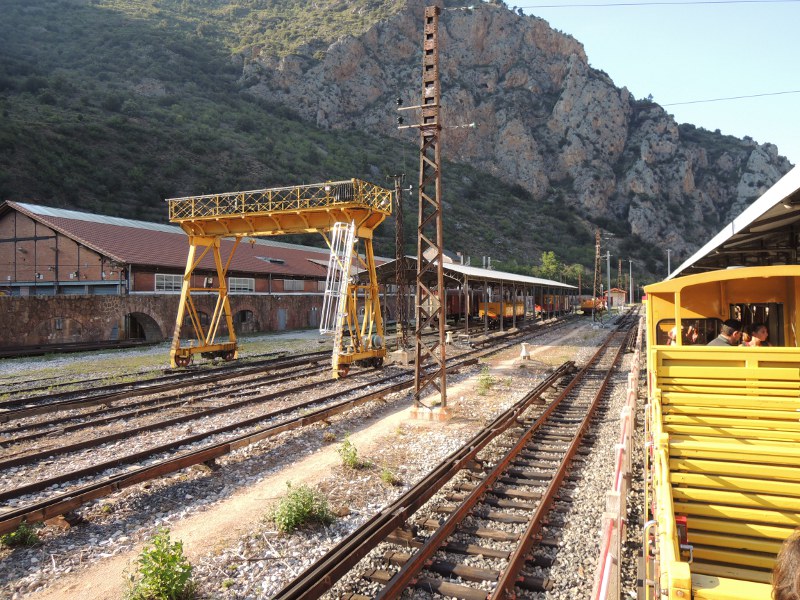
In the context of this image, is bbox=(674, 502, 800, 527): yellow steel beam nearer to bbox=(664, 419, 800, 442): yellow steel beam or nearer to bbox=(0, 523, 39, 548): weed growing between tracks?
bbox=(664, 419, 800, 442): yellow steel beam

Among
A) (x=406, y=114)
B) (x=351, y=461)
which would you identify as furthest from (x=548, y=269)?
(x=351, y=461)

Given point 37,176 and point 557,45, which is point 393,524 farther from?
point 557,45

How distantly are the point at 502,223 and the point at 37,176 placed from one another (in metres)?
80.5

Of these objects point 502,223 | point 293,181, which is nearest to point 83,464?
point 293,181

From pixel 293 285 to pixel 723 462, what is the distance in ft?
122

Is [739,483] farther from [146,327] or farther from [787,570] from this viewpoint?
[146,327]

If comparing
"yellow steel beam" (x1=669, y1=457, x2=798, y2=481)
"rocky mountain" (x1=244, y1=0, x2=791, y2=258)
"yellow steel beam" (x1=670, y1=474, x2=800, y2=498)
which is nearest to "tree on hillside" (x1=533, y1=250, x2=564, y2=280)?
"rocky mountain" (x1=244, y1=0, x2=791, y2=258)

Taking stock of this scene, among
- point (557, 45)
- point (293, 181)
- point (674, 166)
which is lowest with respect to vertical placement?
point (293, 181)

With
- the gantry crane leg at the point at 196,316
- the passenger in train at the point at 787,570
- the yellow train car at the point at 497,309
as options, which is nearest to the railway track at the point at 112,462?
the gantry crane leg at the point at 196,316

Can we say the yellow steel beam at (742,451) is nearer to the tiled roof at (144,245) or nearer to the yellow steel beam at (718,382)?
the yellow steel beam at (718,382)

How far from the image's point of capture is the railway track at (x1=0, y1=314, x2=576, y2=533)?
6.58m

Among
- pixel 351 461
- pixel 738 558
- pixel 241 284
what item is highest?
pixel 241 284

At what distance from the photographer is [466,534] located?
5.93 metres

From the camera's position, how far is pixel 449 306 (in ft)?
137
